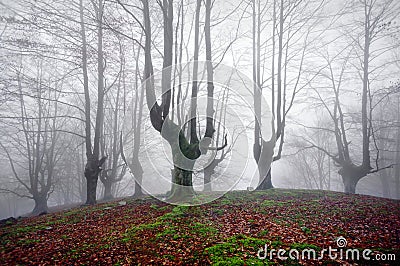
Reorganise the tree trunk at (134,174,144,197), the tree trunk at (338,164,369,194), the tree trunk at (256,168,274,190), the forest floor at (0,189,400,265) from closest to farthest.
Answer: the forest floor at (0,189,400,265), the tree trunk at (256,168,274,190), the tree trunk at (338,164,369,194), the tree trunk at (134,174,144,197)

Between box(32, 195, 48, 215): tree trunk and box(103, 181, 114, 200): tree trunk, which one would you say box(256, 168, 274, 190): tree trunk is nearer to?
box(103, 181, 114, 200): tree trunk

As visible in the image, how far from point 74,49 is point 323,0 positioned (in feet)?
44.4

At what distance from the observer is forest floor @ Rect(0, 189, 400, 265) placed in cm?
353

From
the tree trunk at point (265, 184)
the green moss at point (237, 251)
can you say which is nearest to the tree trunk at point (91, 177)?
the green moss at point (237, 251)

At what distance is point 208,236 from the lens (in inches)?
173

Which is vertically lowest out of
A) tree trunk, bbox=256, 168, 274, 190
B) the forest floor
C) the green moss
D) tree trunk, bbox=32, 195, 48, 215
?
tree trunk, bbox=32, 195, 48, 215

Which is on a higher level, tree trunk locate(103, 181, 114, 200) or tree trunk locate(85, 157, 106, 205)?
tree trunk locate(85, 157, 106, 205)

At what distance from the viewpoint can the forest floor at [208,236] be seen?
3.53 m

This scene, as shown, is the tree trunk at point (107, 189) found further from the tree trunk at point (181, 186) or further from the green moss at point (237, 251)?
the green moss at point (237, 251)

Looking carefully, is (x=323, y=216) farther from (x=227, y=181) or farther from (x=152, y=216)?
(x=227, y=181)

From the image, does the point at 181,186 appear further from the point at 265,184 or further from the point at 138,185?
the point at 138,185

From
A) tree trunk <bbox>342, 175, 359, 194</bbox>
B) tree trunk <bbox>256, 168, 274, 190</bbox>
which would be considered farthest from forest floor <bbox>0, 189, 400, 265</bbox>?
tree trunk <bbox>342, 175, 359, 194</bbox>

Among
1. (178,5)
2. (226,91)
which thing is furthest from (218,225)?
(226,91)

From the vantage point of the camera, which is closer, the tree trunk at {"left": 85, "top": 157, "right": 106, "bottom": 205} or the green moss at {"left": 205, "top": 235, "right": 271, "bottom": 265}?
the green moss at {"left": 205, "top": 235, "right": 271, "bottom": 265}
